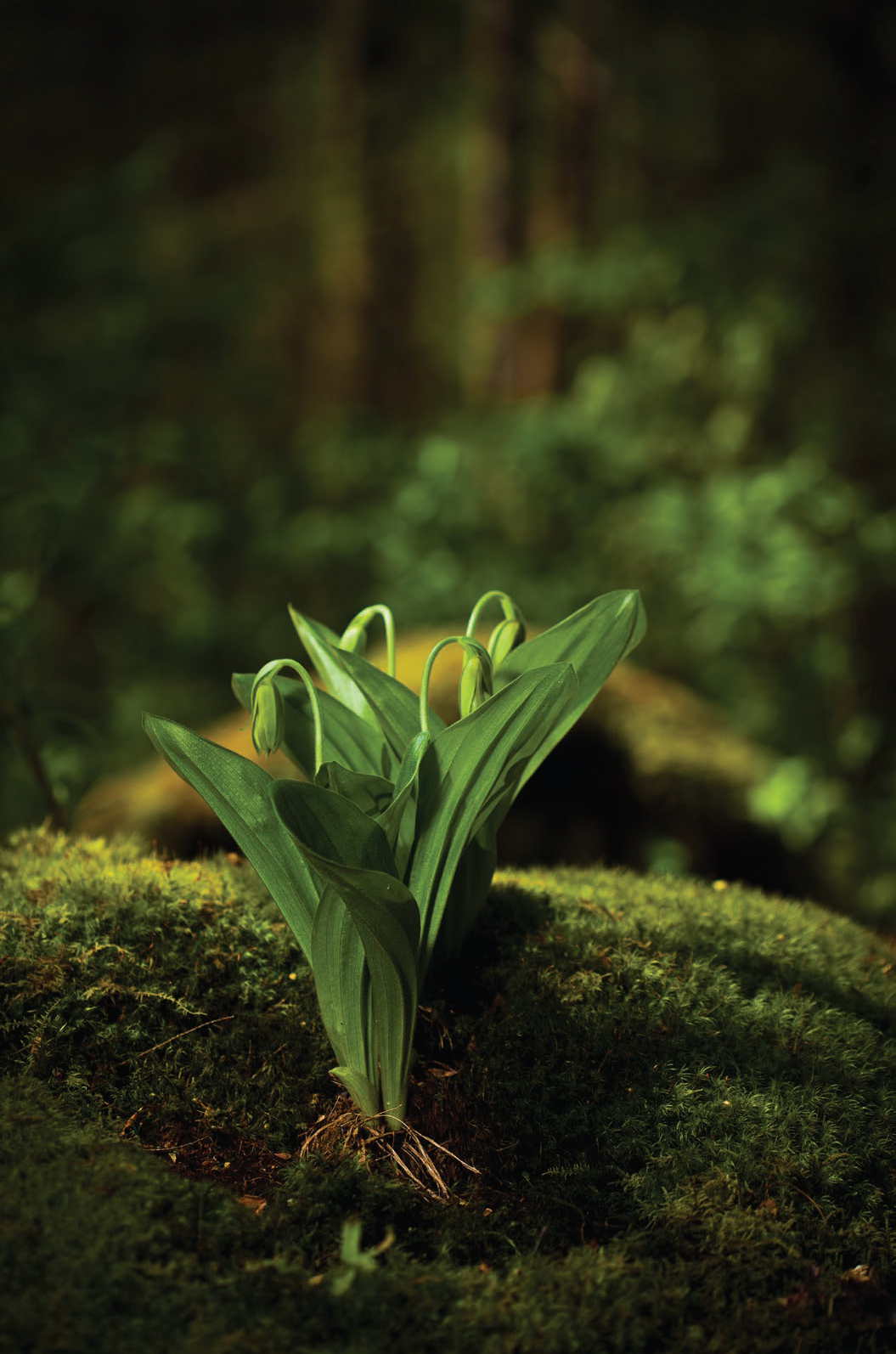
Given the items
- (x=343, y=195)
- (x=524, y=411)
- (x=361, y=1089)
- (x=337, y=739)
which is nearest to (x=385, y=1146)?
(x=361, y=1089)

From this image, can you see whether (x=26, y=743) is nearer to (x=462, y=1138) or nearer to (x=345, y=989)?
(x=345, y=989)

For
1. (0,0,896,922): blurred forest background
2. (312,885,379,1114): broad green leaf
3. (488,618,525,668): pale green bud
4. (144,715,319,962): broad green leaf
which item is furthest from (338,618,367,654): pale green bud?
(0,0,896,922): blurred forest background

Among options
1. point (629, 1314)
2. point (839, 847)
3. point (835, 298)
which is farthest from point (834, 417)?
point (629, 1314)

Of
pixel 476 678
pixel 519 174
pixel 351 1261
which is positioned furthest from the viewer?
pixel 519 174

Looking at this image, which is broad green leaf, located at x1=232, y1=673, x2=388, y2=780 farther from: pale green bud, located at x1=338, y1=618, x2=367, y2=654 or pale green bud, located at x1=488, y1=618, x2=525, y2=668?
pale green bud, located at x1=488, y1=618, x2=525, y2=668

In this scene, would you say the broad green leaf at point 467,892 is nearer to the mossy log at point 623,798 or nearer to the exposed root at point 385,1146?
the exposed root at point 385,1146
